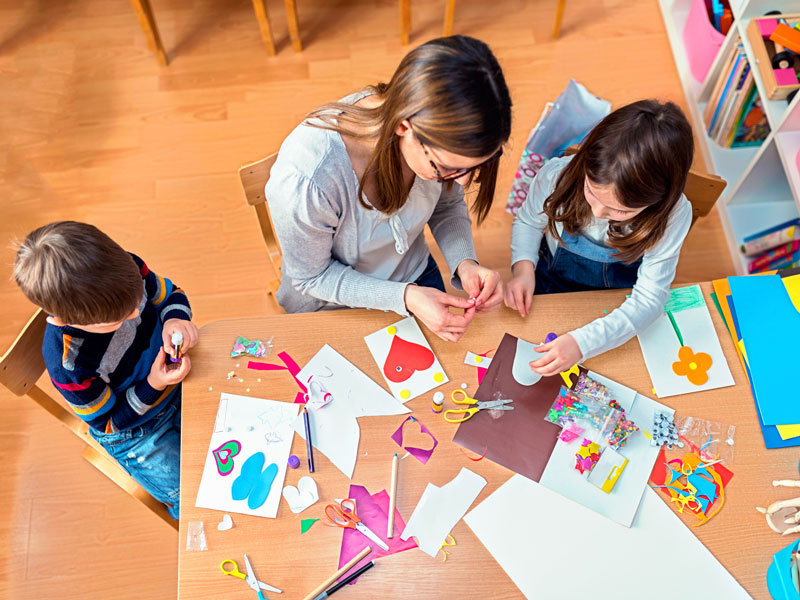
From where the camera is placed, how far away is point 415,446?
1.19 meters

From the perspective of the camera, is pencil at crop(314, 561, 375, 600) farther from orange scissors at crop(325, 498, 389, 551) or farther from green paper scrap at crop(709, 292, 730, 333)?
green paper scrap at crop(709, 292, 730, 333)

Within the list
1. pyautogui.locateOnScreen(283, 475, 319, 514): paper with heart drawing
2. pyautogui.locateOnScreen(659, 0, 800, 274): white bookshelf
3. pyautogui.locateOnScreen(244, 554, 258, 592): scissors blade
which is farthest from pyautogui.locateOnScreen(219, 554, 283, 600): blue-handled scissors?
pyautogui.locateOnScreen(659, 0, 800, 274): white bookshelf

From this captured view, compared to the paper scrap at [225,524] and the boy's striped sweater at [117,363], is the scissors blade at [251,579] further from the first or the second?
the boy's striped sweater at [117,363]

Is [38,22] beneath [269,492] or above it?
above

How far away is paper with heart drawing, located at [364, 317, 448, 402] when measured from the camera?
124cm

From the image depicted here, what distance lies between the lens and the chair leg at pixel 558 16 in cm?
245

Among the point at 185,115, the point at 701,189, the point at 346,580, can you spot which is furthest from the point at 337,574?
the point at 185,115

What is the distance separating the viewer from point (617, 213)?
1296 millimetres

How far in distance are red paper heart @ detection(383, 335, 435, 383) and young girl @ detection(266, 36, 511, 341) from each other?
2.1 inches

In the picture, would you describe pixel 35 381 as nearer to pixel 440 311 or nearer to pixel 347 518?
pixel 347 518

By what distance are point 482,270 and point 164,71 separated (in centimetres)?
177

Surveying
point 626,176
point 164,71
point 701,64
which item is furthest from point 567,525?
point 164,71

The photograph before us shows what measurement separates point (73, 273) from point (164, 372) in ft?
0.84

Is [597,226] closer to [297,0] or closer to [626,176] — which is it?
[626,176]
